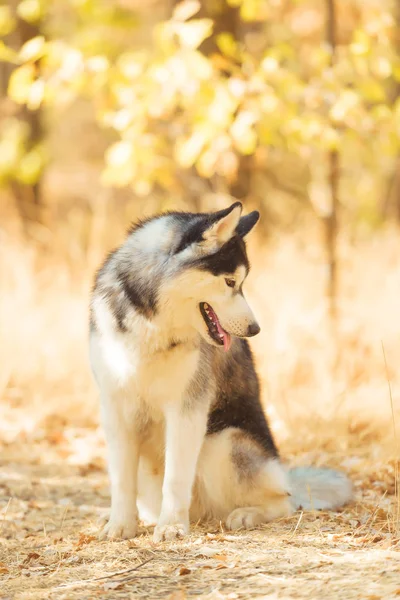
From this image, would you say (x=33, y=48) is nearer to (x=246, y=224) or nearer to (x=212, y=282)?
(x=246, y=224)

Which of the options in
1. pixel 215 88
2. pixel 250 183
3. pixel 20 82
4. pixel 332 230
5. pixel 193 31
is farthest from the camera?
pixel 250 183

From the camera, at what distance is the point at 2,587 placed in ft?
11.1

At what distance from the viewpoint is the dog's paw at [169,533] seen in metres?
3.97

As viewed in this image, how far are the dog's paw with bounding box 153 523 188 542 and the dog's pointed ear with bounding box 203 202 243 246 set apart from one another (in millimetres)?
1364

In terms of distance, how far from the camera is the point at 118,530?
416 centimetres

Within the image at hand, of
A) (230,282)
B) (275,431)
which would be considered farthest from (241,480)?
(275,431)

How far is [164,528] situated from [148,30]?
662 inches

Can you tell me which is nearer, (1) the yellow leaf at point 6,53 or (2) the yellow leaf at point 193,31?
(2) the yellow leaf at point 193,31

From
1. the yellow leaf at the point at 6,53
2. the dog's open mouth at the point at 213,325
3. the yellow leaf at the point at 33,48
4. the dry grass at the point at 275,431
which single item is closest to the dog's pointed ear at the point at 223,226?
the dog's open mouth at the point at 213,325

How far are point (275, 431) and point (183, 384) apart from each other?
261 cm

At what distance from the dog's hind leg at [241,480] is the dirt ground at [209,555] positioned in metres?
0.10

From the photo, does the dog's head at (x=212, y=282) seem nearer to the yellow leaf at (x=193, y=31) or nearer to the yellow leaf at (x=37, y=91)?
the yellow leaf at (x=193, y=31)

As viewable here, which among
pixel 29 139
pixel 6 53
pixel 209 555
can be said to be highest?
pixel 29 139

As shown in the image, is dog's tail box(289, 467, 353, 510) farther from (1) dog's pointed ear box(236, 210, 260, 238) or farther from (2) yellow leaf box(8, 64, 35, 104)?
(2) yellow leaf box(8, 64, 35, 104)
